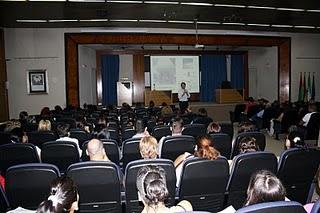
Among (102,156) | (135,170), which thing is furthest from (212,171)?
(102,156)

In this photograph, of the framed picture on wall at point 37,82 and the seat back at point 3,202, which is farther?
the framed picture on wall at point 37,82

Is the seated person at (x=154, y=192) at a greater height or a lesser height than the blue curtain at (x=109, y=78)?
lesser

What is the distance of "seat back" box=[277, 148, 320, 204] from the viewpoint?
3.73 meters

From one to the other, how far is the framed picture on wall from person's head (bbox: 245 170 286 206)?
12184 mm

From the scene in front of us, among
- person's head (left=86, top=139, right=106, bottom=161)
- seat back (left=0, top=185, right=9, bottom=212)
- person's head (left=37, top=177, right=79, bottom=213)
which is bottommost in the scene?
seat back (left=0, top=185, right=9, bottom=212)

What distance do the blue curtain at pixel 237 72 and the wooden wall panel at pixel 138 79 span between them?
508 cm

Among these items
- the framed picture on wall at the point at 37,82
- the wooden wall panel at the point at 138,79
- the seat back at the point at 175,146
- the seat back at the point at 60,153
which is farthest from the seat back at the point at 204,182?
the wooden wall panel at the point at 138,79

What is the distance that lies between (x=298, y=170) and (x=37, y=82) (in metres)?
11.4

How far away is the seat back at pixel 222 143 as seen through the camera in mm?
5527

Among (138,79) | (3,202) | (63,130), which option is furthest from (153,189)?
(138,79)

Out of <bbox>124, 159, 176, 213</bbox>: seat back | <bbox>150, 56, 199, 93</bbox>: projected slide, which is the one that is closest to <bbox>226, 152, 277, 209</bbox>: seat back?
<bbox>124, 159, 176, 213</bbox>: seat back

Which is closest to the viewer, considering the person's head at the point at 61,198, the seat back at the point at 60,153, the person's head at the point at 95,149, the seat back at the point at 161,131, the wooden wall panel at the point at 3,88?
the person's head at the point at 61,198

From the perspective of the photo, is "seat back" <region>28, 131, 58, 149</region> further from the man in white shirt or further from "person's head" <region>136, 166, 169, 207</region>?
Result: the man in white shirt

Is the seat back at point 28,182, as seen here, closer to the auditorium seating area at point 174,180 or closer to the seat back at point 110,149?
the auditorium seating area at point 174,180
